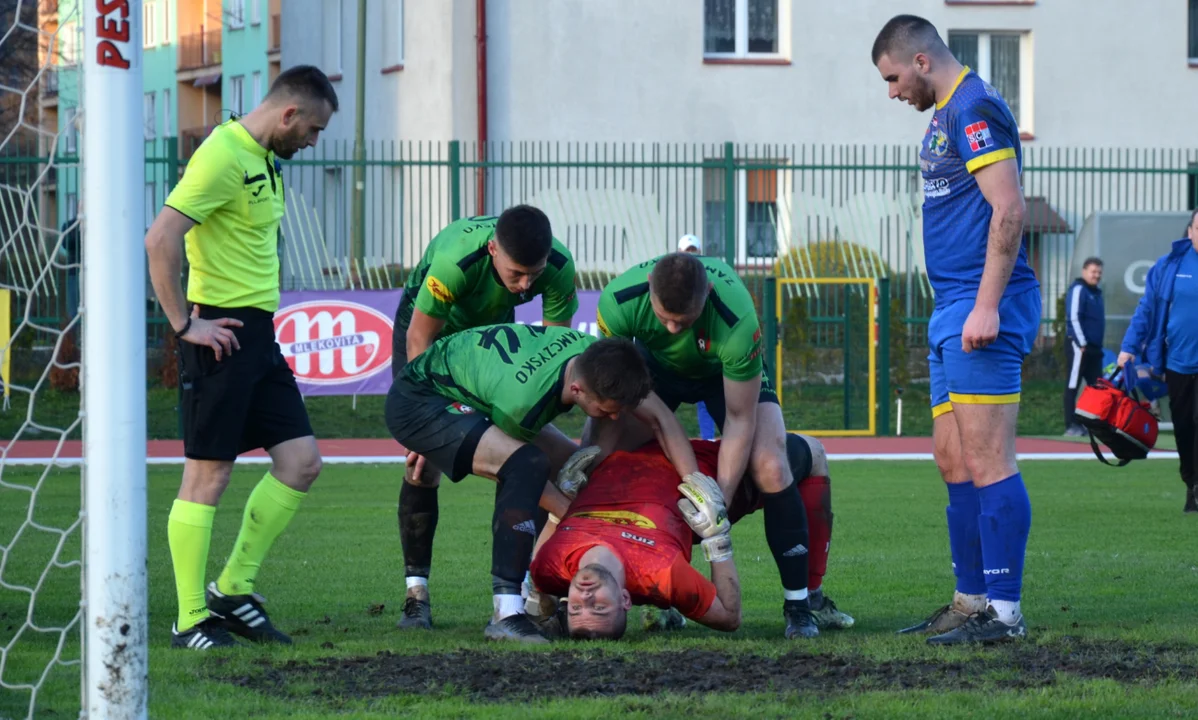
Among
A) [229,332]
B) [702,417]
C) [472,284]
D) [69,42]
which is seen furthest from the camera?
[702,417]

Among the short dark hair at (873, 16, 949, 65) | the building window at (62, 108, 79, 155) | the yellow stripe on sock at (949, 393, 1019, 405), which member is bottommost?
the yellow stripe on sock at (949, 393, 1019, 405)

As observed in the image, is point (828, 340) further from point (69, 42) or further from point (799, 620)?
point (69, 42)

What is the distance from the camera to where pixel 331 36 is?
106 ft

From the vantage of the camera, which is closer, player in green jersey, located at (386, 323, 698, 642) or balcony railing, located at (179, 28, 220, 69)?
player in green jersey, located at (386, 323, 698, 642)

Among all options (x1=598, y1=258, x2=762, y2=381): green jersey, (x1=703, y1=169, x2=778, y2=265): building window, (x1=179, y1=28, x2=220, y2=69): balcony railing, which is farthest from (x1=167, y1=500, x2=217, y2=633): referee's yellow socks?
(x1=179, y1=28, x2=220, y2=69): balcony railing

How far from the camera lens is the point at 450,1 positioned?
2698cm

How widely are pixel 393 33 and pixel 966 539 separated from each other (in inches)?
957

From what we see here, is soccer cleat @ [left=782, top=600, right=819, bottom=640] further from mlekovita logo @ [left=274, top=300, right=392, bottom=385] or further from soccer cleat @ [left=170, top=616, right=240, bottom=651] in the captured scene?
mlekovita logo @ [left=274, top=300, right=392, bottom=385]

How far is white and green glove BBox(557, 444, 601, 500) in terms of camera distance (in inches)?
256

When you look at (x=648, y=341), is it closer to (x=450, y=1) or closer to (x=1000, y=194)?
(x=1000, y=194)

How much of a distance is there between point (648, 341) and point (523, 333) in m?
0.54

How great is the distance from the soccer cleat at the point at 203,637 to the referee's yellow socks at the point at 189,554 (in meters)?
0.02

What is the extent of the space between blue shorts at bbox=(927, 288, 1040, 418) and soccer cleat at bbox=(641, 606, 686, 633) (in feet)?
4.90

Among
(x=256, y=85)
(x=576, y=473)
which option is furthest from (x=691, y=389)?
(x=256, y=85)
